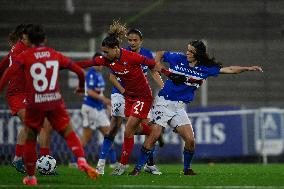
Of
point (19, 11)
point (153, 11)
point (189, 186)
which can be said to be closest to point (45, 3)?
point (19, 11)

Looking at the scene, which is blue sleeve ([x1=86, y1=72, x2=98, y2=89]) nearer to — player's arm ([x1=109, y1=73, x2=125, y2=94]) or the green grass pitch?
player's arm ([x1=109, y1=73, x2=125, y2=94])

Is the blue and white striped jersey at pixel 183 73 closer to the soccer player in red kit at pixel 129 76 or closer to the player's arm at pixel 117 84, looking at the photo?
the soccer player in red kit at pixel 129 76

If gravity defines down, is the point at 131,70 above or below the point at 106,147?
above

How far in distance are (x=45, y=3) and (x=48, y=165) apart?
11769mm

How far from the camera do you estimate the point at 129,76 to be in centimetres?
1112

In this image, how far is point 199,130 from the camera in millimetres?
17719

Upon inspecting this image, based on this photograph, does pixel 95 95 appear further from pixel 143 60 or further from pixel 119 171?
pixel 143 60

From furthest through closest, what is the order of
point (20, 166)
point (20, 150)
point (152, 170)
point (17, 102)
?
1. point (152, 170)
2. point (20, 150)
3. point (20, 166)
4. point (17, 102)

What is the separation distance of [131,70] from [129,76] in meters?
0.11

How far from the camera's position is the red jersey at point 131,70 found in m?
10.8

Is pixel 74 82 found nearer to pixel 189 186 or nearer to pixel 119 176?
pixel 119 176

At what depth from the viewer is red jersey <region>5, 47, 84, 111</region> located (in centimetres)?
900

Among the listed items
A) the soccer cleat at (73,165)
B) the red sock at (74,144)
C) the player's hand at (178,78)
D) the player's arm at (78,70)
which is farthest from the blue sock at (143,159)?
the soccer cleat at (73,165)

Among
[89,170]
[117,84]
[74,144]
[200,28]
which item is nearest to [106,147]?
[117,84]
